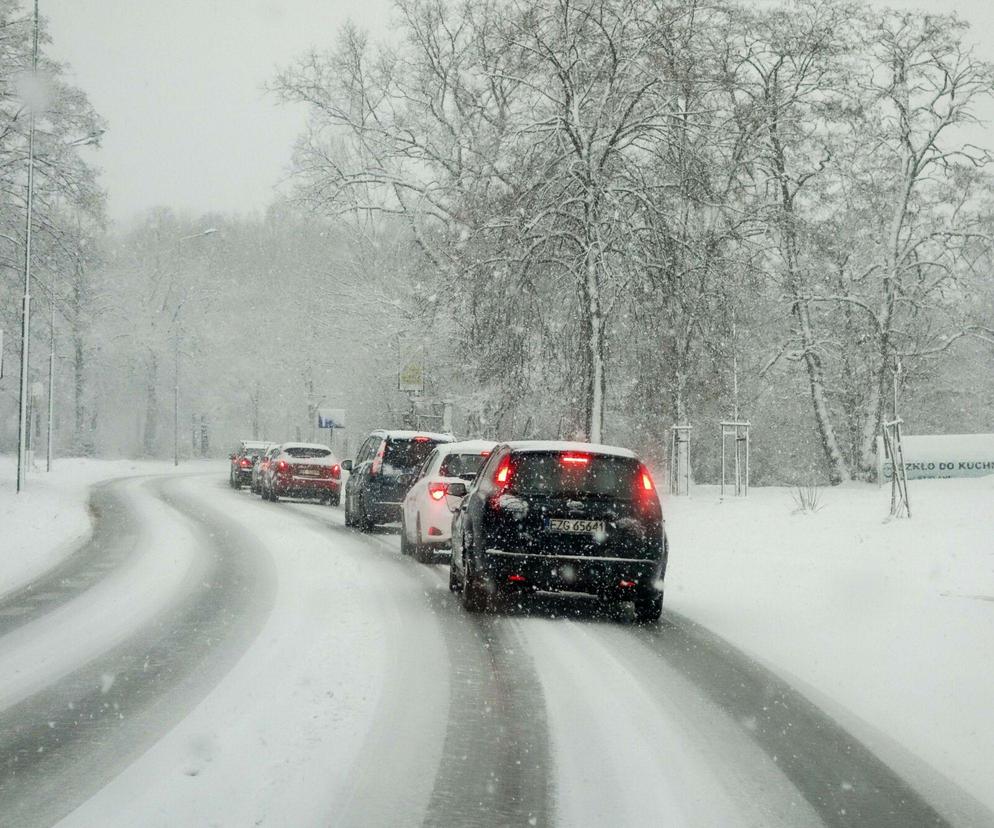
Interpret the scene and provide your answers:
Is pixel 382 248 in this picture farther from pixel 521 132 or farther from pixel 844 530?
pixel 844 530

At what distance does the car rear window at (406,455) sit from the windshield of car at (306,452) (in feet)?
38.2

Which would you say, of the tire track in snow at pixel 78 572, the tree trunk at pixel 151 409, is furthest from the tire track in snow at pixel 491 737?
the tree trunk at pixel 151 409

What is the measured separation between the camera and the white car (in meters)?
16.5

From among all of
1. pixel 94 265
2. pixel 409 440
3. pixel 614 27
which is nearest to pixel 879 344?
pixel 614 27

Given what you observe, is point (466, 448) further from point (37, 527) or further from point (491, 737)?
point (491, 737)

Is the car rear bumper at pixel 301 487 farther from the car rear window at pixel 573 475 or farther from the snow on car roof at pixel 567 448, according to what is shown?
the car rear window at pixel 573 475

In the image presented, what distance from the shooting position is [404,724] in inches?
257

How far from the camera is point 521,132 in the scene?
2317 cm

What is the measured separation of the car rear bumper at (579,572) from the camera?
11031 millimetres

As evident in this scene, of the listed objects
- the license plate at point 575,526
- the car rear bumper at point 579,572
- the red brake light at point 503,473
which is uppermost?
the red brake light at point 503,473

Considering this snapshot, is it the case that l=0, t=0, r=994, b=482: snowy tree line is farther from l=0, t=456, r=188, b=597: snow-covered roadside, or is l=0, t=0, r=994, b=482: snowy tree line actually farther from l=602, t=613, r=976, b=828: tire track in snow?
l=602, t=613, r=976, b=828: tire track in snow

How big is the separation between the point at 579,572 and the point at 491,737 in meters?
4.78

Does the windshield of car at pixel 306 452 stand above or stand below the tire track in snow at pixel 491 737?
above

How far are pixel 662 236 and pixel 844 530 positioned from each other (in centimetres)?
617
